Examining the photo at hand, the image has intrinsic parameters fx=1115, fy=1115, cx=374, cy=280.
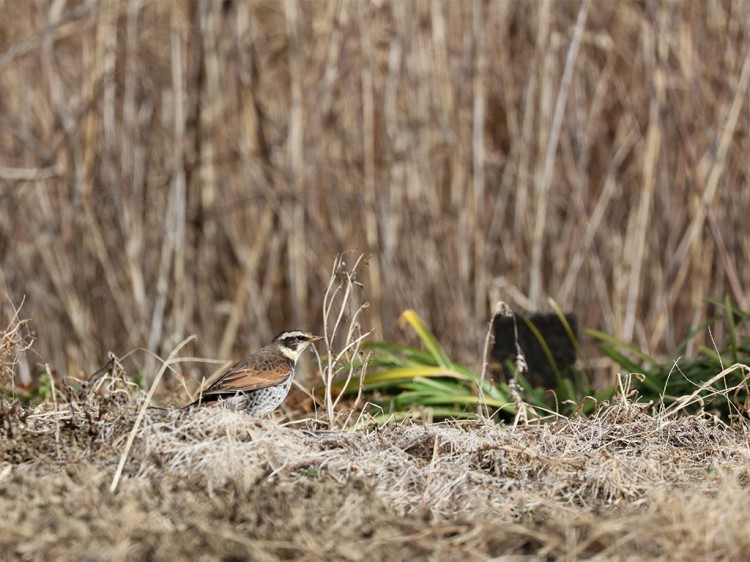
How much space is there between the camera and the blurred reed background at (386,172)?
5410mm

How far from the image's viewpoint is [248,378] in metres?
3.23

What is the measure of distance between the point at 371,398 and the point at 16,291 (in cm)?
259

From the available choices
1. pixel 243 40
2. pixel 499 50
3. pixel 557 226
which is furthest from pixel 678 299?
pixel 243 40

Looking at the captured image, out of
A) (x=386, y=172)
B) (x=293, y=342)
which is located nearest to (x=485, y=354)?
(x=293, y=342)

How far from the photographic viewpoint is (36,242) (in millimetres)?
5566

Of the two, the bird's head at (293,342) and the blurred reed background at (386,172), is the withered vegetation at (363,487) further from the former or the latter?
the blurred reed background at (386,172)

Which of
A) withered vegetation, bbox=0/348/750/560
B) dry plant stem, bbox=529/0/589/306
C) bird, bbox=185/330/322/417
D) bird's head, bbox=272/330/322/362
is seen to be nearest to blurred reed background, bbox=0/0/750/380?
dry plant stem, bbox=529/0/589/306

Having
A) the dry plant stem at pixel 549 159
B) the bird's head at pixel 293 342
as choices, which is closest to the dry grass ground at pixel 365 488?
the bird's head at pixel 293 342

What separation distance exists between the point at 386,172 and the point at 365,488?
3390 mm

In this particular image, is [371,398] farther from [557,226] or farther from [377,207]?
[557,226]

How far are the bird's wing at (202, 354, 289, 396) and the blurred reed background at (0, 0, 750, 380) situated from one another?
2.17m

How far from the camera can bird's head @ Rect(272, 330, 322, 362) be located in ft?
11.6

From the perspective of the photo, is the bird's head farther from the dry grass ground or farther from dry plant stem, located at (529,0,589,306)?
dry plant stem, located at (529,0,589,306)

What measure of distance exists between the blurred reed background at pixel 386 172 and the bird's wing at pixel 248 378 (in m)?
2.17
